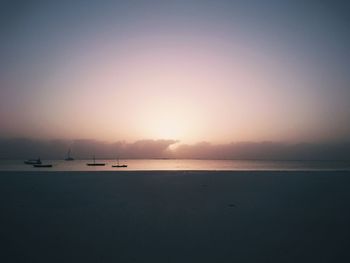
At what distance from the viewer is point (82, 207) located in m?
16.1

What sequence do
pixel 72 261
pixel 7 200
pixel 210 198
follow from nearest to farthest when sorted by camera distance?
pixel 72 261 → pixel 7 200 → pixel 210 198

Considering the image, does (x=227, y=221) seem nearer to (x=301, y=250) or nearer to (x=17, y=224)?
(x=301, y=250)

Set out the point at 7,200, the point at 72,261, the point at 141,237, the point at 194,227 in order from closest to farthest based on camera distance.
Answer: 1. the point at 72,261
2. the point at 141,237
3. the point at 194,227
4. the point at 7,200

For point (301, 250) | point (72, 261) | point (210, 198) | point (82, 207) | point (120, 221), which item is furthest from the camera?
point (210, 198)

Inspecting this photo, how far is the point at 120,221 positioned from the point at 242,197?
Result: 10.2 meters

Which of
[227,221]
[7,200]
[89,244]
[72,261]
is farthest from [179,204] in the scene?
[7,200]

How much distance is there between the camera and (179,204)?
55.7ft

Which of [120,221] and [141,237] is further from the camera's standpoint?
[120,221]

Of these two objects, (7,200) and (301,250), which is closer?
(301,250)

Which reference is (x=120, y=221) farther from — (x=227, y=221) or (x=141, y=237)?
(x=227, y=221)

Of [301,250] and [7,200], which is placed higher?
[7,200]

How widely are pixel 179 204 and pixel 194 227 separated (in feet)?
17.4

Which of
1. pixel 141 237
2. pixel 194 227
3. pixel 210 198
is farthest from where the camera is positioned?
pixel 210 198

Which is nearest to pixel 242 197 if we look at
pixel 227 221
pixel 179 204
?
pixel 179 204
